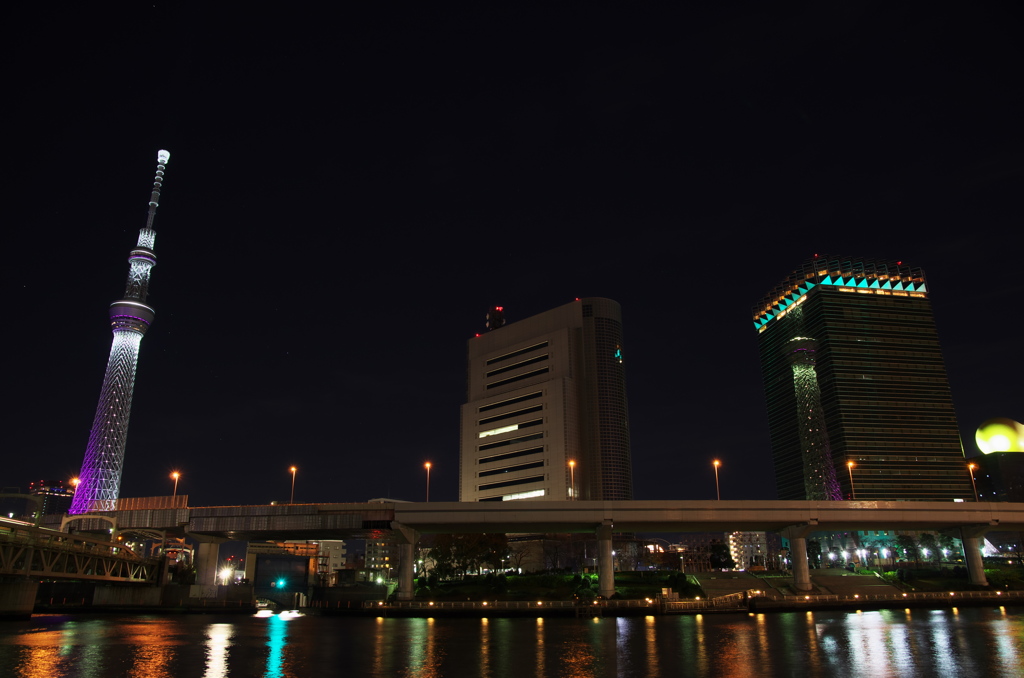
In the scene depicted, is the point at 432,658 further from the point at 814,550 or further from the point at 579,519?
the point at 814,550

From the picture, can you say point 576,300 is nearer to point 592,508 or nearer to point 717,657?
point 592,508

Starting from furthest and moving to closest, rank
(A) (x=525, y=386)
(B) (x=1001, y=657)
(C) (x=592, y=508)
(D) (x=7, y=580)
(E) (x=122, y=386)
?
(A) (x=525, y=386) → (E) (x=122, y=386) → (C) (x=592, y=508) → (D) (x=7, y=580) → (B) (x=1001, y=657)

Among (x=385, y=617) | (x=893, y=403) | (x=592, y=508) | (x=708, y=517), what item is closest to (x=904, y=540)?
(x=893, y=403)

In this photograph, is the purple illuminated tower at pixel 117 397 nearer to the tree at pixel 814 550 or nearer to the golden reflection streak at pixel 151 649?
the golden reflection streak at pixel 151 649

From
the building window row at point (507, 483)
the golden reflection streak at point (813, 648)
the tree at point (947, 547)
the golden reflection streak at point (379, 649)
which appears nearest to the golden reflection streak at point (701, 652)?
the golden reflection streak at point (813, 648)

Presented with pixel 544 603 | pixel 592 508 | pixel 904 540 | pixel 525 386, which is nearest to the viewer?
pixel 544 603

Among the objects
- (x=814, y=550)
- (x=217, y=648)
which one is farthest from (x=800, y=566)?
(x=814, y=550)

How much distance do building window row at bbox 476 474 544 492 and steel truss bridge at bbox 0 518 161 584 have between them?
334ft

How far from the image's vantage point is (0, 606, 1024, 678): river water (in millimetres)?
29963

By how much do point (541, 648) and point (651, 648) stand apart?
5545mm

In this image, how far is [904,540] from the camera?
14050 centimetres

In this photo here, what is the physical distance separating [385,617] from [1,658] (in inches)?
1480

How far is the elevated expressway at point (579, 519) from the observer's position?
7338 centimetres

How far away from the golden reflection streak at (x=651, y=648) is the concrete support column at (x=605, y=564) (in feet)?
41.7
